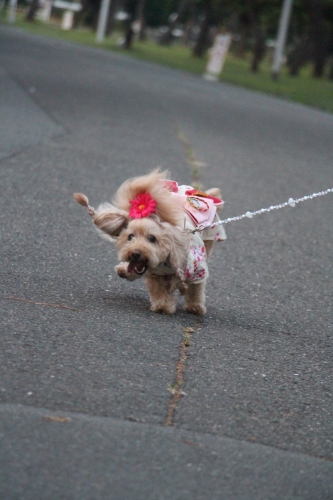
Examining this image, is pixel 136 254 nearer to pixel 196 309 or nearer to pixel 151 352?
pixel 151 352

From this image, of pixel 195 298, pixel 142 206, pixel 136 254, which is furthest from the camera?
pixel 195 298

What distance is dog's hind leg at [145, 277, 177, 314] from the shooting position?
564cm

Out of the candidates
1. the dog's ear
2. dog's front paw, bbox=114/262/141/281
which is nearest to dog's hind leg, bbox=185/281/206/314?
dog's front paw, bbox=114/262/141/281

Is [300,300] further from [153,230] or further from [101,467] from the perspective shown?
[101,467]

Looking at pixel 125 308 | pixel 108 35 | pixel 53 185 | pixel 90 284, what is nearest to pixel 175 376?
pixel 125 308

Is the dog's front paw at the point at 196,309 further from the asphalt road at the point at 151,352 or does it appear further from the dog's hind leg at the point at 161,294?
the dog's hind leg at the point at 161,294

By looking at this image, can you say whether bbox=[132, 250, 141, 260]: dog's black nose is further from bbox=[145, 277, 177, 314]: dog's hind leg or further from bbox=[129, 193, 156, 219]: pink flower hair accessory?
bbox=[145, 277, 177, 314]: dog's hind leg

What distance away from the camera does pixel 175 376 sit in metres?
4.63

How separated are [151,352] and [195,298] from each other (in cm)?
97

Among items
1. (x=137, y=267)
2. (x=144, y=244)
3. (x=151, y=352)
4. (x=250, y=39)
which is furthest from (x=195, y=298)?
(x=250, y=39)

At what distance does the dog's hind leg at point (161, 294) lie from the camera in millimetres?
5637

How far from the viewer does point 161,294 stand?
566cm

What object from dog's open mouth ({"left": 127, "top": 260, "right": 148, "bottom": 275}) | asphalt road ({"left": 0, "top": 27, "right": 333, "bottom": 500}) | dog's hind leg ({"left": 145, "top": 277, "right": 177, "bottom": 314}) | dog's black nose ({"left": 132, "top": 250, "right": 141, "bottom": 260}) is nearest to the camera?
asphalt road ({"left": 0, "top": 27, "right": 333, "bottom": 500})

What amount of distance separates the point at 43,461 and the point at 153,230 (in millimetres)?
1996
